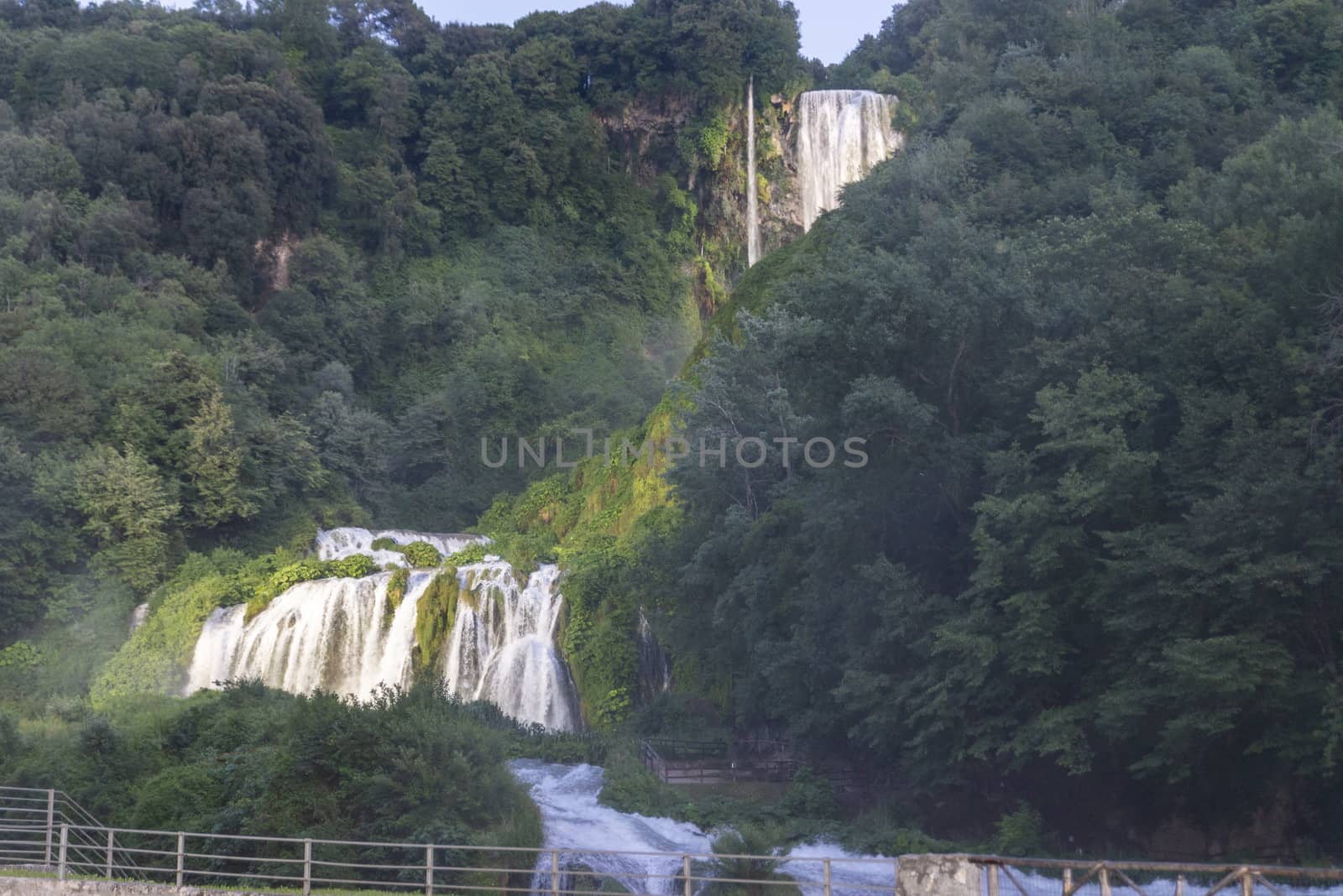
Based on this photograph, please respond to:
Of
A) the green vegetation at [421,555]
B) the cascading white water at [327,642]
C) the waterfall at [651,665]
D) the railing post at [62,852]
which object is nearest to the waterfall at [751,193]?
the green vegetation at [421,555]

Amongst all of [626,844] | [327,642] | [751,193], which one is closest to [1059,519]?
[626,844]

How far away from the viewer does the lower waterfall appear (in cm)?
4259

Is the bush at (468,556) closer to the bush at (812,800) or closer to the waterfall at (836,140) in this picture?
the bush at (812,800)

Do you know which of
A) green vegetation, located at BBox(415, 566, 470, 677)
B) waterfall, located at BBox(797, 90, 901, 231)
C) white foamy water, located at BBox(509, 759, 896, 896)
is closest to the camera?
white foamy water, located at BBox(509, 759, 896, 896)

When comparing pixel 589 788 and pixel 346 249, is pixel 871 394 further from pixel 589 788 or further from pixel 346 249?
pixel 346 249

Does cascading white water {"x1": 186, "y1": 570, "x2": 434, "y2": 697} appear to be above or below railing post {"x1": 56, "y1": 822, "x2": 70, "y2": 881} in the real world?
below

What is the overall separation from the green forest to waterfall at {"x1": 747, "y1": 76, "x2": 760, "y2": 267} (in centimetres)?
73

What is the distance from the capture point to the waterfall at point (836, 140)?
7238 cm

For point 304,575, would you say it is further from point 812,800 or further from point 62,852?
point 62,852

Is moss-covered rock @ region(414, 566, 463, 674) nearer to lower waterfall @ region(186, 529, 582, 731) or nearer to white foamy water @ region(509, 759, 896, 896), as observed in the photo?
lower waterfall @ region(186, 529, 582, 731)

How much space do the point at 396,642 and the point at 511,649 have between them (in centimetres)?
384

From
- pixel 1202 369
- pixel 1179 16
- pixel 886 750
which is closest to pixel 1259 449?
pixel 1202 369

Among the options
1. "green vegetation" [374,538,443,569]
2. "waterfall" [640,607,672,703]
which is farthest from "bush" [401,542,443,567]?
"waterfall" [640,607,672,703]

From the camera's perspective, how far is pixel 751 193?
255 ft
